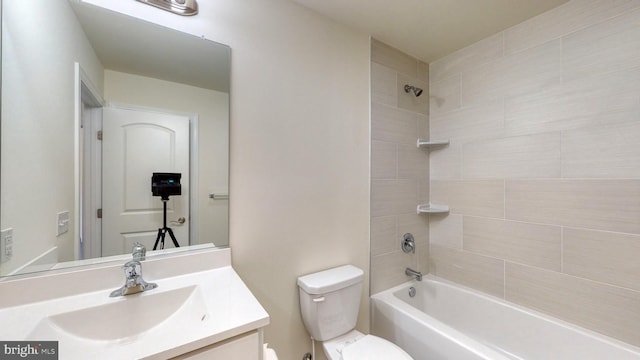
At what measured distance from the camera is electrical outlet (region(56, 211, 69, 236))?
3.05ft

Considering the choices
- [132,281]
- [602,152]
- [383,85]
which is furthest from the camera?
[383,85]

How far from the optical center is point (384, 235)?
1.81 m

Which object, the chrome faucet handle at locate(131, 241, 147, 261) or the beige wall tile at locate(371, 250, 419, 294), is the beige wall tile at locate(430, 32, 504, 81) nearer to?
the beige wall tile at locate(371, 250, 419, 294)

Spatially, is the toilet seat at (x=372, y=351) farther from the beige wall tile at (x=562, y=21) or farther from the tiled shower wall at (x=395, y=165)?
the beige wall tile at (x=562, y=21)

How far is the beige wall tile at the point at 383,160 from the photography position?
1.76 metres

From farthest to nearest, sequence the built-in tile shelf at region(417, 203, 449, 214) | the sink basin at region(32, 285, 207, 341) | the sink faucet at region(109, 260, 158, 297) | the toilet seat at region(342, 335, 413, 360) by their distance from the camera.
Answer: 1. the built-in tile shelf at region(417, 203, 449, 214)
2. the toilet seat at region(342, 335, 413, 360)
3. the sink faucet at region(109, 260, 158, 297)
4. the sink basin at region(32, 285, 207, 341)

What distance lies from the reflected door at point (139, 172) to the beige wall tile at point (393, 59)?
4.55ft

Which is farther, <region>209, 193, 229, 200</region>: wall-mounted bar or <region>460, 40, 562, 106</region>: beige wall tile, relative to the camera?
<region>460, 40, 562, 106</region>: beige wall tile

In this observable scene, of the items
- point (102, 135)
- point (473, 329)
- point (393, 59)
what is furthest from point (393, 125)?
point (102, 135)

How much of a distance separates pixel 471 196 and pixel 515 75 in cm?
88

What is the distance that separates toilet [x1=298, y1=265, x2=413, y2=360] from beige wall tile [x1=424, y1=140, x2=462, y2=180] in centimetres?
115

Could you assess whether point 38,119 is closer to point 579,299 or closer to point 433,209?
point 433,209

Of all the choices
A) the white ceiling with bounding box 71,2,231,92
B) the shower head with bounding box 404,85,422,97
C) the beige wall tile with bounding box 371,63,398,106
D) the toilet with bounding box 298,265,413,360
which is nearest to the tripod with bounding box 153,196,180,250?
the white ceiling with bounding box 71,2,231,92

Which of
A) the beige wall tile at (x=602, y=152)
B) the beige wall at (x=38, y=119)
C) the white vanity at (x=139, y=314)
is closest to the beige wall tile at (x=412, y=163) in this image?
the beige wall tile at (x=602, y=152)
